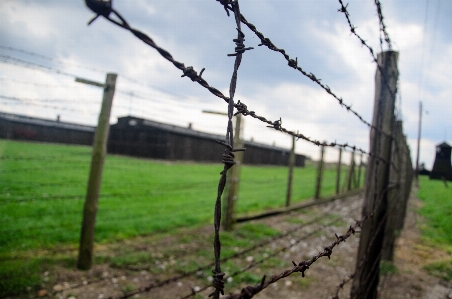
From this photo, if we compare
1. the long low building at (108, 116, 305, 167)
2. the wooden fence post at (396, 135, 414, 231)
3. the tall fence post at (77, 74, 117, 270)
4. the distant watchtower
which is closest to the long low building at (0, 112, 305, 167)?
the long low building at (108, 116, 305, 167)

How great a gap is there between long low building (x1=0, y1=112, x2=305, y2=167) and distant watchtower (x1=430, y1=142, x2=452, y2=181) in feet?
55.3

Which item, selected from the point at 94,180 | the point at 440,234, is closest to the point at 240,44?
the point at 94,180

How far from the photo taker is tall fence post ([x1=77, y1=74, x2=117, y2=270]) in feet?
12.5

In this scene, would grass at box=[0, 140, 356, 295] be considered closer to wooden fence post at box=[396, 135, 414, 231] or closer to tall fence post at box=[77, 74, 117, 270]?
tall fence post at box=[77, 74, 117, 270]

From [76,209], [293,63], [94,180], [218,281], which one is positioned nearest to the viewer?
[218,281]

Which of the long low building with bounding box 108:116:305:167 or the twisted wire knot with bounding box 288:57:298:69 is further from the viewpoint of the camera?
the long low building with bounding box 108:116:305:167

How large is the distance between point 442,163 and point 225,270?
132 inches

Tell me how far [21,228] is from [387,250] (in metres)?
6.31

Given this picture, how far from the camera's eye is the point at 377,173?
8.58 ft

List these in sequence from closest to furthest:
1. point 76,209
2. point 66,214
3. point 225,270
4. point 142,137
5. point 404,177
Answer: point 225,270 → point 404,177 → point 66,214 → point 76,209 → point 142,137

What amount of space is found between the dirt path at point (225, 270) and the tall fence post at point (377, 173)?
61cm

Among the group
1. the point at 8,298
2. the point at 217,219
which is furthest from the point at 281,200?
the point at 217,219

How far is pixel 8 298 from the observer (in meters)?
2.97

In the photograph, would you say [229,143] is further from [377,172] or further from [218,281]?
[377,172]
